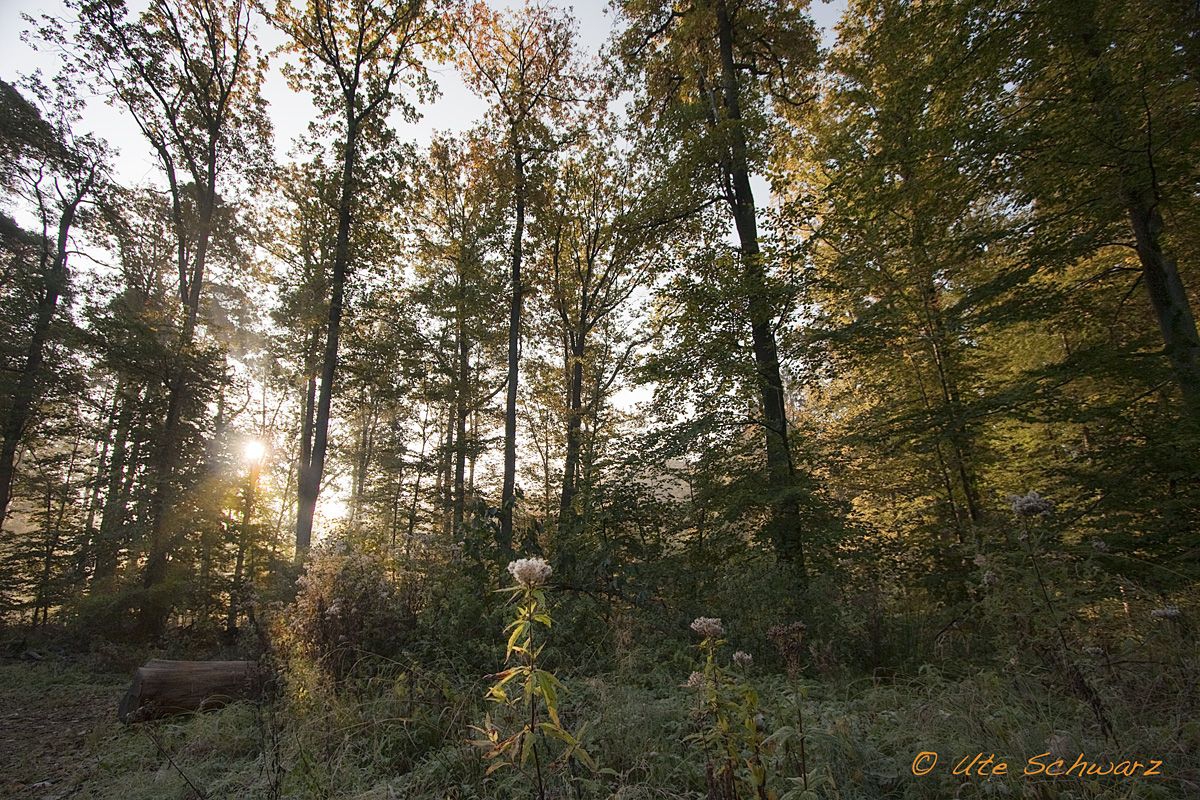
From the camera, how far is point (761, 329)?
817 centimetres

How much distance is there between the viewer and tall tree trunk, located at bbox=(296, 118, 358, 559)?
10680mm

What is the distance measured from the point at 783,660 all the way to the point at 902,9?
8882 mm

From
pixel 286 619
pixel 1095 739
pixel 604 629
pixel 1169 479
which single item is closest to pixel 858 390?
pixel 1169 479

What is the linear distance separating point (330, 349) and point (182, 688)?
7595 millimetres

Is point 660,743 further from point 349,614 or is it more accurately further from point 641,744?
point 349,614

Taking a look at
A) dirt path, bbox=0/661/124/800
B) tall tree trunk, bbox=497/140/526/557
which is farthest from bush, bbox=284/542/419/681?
tall tree trunk, bbox=497/140/526/557

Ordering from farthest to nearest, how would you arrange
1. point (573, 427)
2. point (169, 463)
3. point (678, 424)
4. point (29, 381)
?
point (573, 427) → point (29, 381) → point (169, 463) → point (678, 424)

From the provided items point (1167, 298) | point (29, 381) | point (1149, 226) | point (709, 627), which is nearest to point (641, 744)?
point (709, 627)

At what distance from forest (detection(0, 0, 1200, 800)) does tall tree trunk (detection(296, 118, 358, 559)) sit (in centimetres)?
13

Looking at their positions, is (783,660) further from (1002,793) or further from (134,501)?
(134,501)

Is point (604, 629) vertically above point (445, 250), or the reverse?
point (445, 250)

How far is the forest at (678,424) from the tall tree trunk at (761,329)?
0.27ft

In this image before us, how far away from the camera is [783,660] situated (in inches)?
201

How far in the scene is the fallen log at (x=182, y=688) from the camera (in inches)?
196
